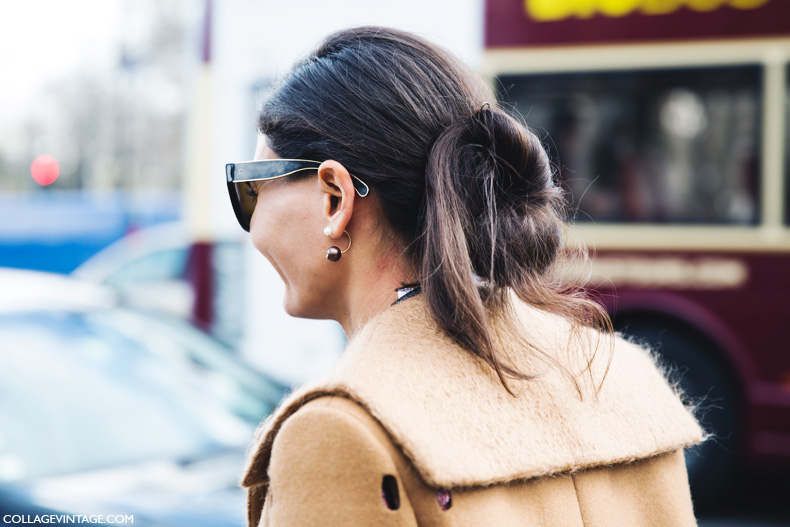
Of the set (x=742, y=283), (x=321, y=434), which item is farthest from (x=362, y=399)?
(x=742, y=283)

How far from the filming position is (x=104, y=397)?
295 cm

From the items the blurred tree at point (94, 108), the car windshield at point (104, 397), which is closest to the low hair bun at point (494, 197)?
the car windshield at point (104, 397)

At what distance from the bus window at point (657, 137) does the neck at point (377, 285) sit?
13.4 ft

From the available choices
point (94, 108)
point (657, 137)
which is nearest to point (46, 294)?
point (657, 137)

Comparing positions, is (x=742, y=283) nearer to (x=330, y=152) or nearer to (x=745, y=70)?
(x=745, y=70)

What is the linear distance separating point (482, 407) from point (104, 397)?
2.13 meters

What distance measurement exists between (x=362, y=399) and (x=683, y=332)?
480 cm

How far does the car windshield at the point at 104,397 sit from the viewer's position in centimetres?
275

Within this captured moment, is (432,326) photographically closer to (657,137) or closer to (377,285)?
(377,285)

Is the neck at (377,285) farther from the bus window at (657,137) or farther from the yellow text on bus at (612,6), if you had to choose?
the yellow text on bus at (612,6)

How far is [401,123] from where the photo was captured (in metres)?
1.29

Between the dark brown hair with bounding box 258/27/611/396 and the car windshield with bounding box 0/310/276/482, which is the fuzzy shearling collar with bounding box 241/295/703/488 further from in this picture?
the car windshield with bounding box 0/310/276/482

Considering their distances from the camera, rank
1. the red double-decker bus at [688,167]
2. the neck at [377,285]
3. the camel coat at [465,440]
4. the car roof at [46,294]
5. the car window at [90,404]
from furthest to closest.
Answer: the red double-decker bus at [688,167], the car roof at [46,294], the car window at [90,404], the neck at [377,285], the camel coat at [465,440]

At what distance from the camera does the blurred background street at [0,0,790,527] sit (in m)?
2.83
